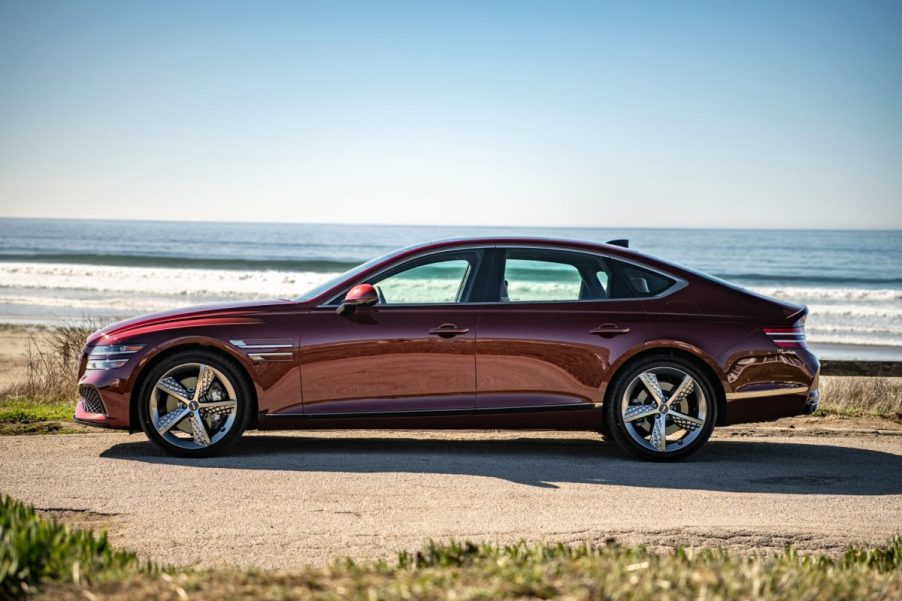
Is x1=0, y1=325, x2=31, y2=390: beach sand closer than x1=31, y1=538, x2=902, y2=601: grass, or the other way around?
x1=31, y1=538, x2=902, y2=601: grass

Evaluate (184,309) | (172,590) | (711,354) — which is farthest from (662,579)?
(184,309)

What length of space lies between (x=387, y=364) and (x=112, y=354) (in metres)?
2.06

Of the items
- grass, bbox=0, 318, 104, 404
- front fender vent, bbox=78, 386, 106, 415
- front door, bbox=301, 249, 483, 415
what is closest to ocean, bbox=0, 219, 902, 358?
front door, bbox=301, 249, 483, 415

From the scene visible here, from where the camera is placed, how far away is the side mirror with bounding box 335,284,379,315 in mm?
7109

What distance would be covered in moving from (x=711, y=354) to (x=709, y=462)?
0.82m

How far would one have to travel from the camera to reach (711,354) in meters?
7.29

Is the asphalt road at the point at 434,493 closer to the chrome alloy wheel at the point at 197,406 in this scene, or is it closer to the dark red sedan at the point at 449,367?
the chrome alloy wheel at the point at 197,406

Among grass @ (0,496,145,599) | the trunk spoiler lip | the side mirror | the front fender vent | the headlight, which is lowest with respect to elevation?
the front fender vent

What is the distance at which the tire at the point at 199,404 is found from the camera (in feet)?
23.7

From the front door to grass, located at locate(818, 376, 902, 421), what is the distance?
180 inches

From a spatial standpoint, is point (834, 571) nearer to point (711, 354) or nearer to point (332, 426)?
point (711, 354)

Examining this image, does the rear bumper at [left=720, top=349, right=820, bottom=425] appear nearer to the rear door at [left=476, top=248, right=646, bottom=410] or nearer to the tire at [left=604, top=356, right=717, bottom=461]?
the tire at [left=604, top=356, right=717, bottom=461]

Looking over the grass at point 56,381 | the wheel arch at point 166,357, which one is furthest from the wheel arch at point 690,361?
the grass at point 56,381

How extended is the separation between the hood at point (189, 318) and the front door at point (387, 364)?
407mm
